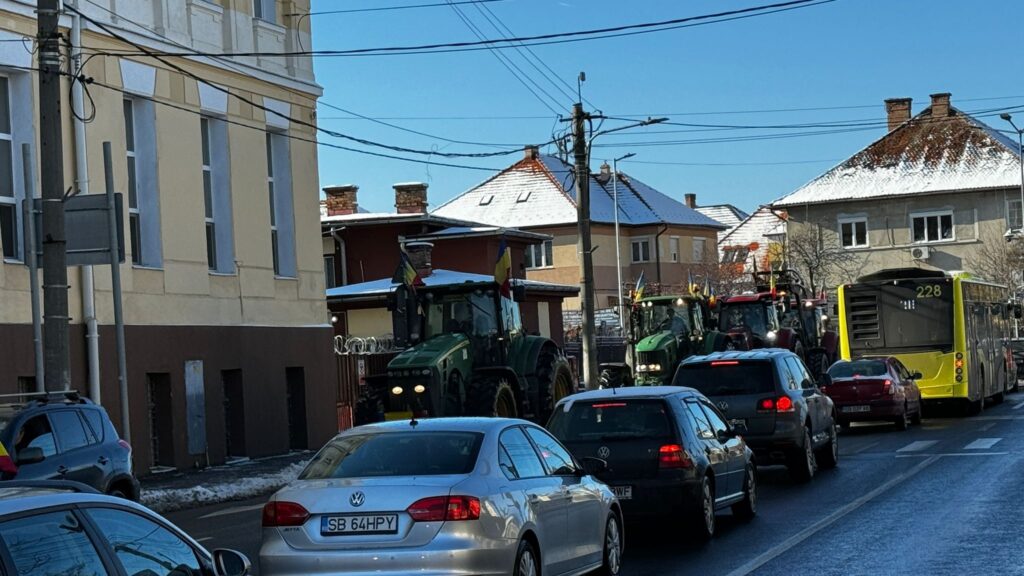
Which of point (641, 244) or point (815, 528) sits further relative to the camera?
point (641, 244)

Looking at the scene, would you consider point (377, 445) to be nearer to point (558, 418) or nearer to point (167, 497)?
point (558, 418)

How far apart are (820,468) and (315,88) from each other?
14.6 metres

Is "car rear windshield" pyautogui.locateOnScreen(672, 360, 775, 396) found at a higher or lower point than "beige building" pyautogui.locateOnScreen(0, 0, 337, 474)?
lower

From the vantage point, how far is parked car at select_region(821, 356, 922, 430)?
29.6 metres

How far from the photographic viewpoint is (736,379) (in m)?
19.6

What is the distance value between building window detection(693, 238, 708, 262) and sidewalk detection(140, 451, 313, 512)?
6430 cm

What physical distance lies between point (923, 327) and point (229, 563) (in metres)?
29.3

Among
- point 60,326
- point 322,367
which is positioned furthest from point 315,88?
point 60,326

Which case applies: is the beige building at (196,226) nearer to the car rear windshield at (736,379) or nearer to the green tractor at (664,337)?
the green tractor at (664,337)

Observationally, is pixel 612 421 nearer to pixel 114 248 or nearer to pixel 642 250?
pixel 114 248

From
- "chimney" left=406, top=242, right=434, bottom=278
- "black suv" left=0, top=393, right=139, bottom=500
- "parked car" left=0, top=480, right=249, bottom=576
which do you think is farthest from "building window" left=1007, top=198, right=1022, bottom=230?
"parked car" left=0, top=480, right=249, bottom=576

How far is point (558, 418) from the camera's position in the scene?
49.2 feet

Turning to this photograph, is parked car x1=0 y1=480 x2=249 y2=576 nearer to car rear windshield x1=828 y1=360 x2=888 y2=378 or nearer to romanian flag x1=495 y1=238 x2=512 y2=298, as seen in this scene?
romanian flag x1=495 y1=238 x2=512 y2=298

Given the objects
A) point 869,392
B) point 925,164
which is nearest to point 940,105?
point 925,164
